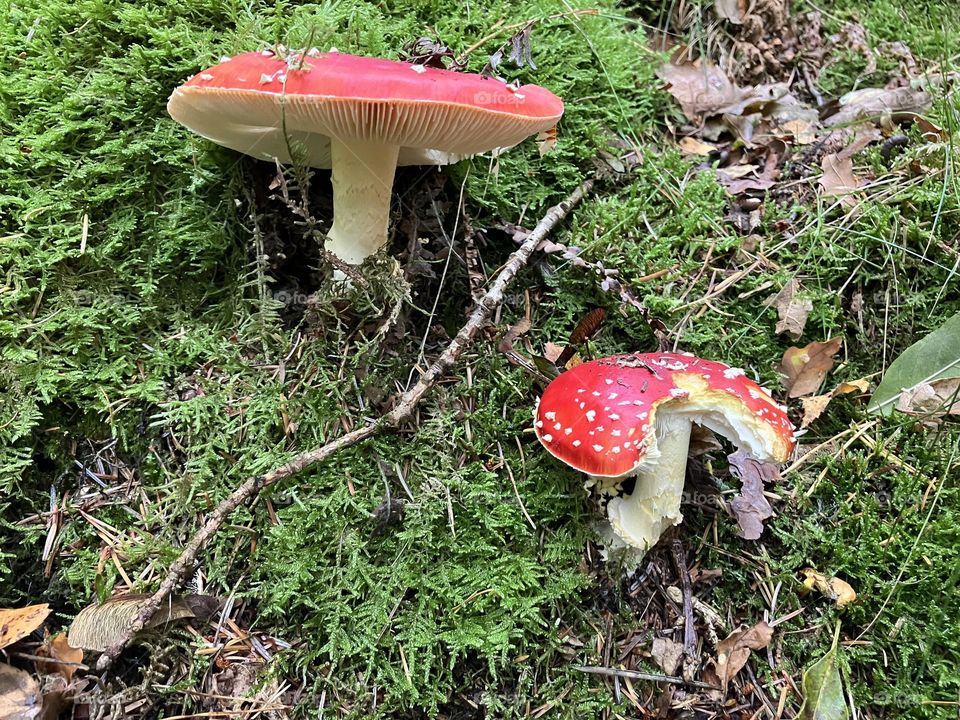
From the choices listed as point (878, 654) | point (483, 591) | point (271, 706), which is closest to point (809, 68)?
point (878, 654)

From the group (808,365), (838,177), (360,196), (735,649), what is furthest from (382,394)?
(838,177)

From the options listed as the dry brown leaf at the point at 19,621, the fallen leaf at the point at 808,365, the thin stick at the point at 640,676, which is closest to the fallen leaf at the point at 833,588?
the thin stick at the point at 640,676

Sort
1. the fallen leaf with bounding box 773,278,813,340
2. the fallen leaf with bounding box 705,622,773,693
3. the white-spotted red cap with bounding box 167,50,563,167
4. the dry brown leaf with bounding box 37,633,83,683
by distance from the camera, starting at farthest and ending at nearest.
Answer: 1. the fallen leaf with bounding box 773,278,813,340
2. the fallen leaf with bounding box 705,622,773,693
3. the dry brown leaf with bounding box 37,633,83,683
4. the white-spotted red cap with bounding box 167,50,563,167

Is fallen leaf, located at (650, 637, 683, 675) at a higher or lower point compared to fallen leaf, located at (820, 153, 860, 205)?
lower

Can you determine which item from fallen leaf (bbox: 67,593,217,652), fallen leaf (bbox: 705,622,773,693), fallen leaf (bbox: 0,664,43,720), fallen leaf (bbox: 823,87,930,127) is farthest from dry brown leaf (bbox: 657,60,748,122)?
fallen leaf (bbox: 0,664,43,720)

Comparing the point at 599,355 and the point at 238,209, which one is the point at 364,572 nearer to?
the point at 599,355

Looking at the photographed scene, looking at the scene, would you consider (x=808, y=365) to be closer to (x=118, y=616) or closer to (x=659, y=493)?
(x=659, y=493)

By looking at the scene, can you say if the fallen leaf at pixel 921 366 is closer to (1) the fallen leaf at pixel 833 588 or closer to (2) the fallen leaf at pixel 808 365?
(2) the fallen leaf at pixel 808 365

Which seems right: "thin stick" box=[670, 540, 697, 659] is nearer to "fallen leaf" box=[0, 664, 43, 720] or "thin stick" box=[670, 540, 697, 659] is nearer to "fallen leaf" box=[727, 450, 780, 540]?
"fallen leaf" box=[727, 450, 780, 540]
